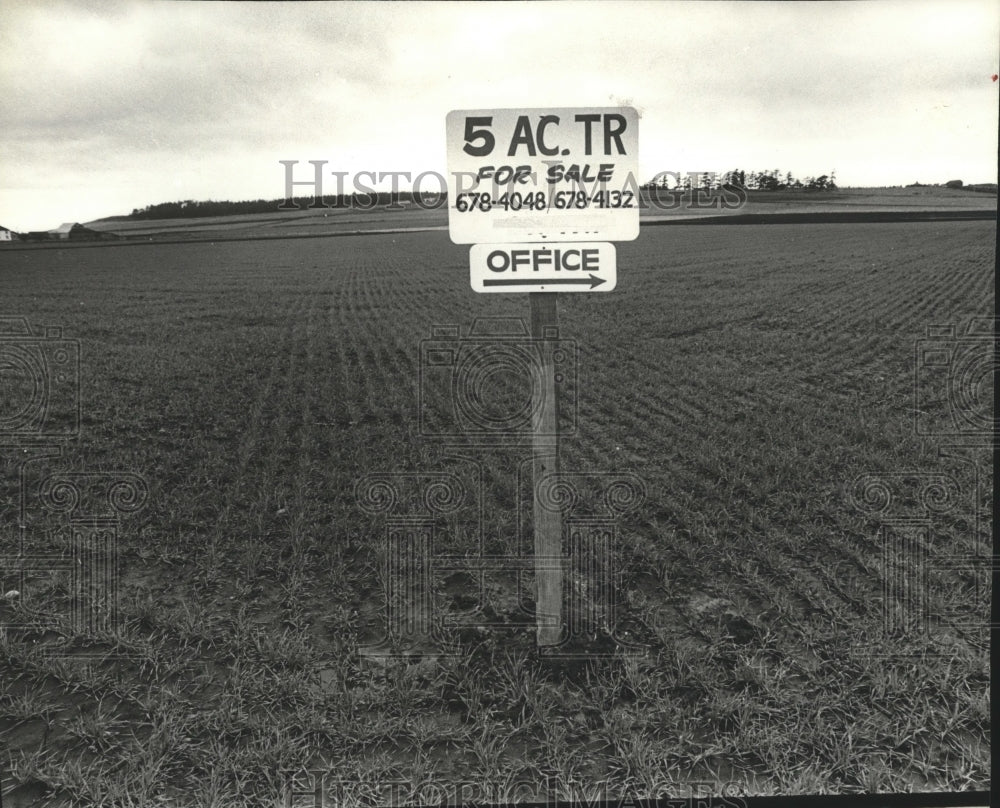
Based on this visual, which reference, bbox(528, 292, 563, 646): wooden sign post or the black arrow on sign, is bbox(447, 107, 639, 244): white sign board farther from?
bbox(528, 292, 563, 646): wooden sign post

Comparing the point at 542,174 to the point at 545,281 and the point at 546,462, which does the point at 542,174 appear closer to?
the point at 545,281

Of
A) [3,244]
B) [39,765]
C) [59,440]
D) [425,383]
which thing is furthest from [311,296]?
[3,244]

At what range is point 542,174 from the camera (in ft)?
10.3

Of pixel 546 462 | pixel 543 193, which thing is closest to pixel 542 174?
pixel 543 193

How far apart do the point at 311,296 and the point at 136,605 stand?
15.8m

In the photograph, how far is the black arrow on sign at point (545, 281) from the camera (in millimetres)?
3207

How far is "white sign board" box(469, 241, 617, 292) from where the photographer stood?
3189mm

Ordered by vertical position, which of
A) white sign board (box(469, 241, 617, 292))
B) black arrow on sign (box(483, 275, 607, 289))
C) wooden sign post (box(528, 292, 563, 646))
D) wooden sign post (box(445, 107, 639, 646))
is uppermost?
wooden sign post (box(445, 107, 639, 646))

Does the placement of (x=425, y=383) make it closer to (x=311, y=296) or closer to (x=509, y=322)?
(x=509, y=322)

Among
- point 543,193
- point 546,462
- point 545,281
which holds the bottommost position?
point 546,462

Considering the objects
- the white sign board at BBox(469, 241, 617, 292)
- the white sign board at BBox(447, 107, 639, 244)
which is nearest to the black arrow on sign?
the white sign board at BBox(469, 241, 617, 292)

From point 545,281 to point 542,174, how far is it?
42cm

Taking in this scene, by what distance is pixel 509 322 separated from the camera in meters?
15.1

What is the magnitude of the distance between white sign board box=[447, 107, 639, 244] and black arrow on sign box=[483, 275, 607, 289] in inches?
6.1
